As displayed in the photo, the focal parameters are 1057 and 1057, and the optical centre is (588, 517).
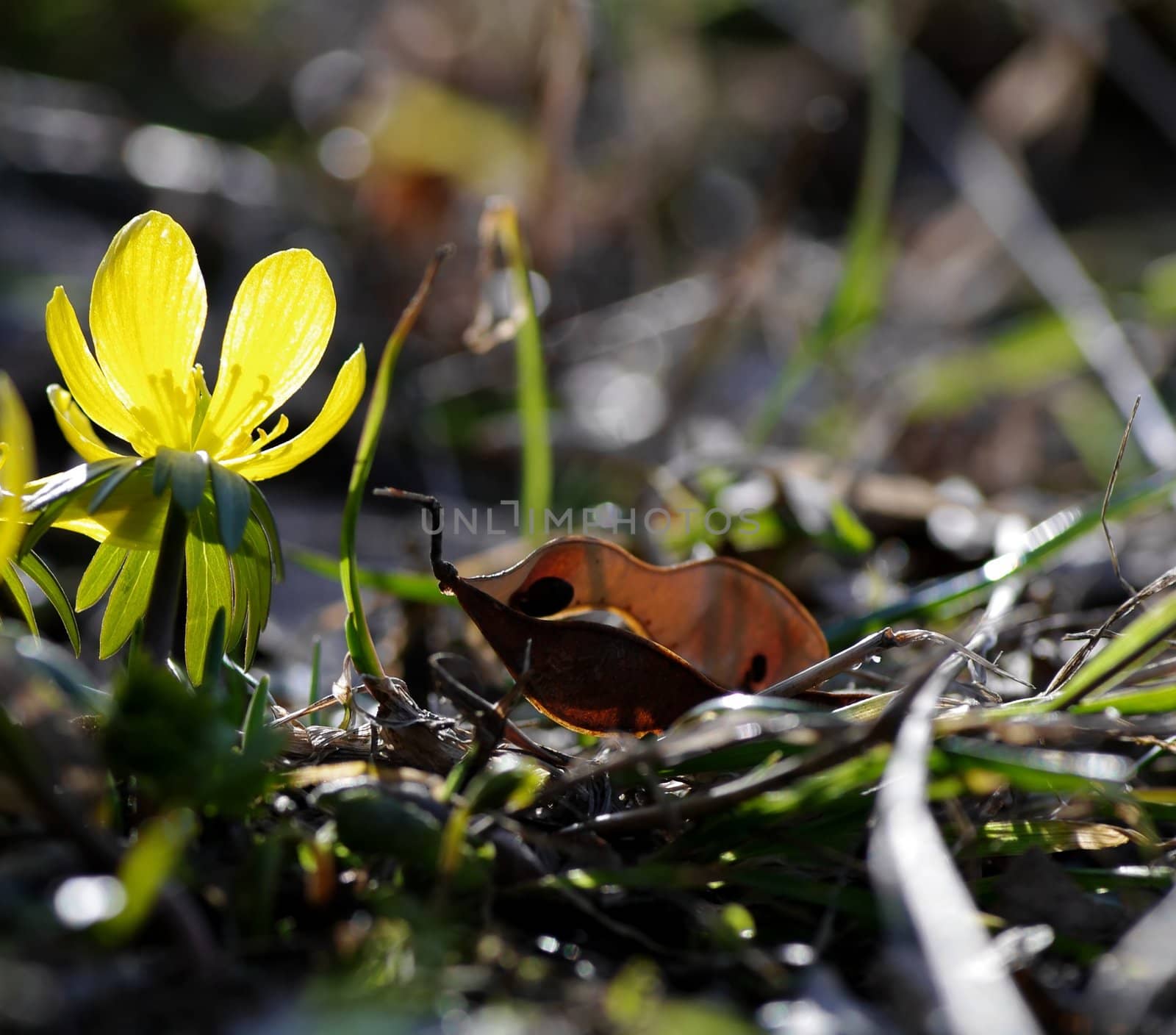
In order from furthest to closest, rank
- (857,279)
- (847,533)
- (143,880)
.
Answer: (857,279) → (847,533) → (143,880)

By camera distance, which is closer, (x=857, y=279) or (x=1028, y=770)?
Answer: (x=1028, y=770)

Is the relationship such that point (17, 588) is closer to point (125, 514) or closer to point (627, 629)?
point (125, 514)

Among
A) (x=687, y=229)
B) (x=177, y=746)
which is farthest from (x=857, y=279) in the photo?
(x=687, y=229)

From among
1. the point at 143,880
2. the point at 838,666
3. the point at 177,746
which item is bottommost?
the point at 143,880

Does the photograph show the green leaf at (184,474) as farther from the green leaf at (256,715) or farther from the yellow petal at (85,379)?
the green leaf at (256,715)

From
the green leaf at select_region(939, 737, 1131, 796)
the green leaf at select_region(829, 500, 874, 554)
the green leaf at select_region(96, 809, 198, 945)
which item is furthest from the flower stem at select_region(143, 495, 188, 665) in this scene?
the green leaf at select_region(829, 500, 874, 554)

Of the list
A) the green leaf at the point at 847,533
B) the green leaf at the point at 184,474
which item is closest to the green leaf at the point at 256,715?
the green leaf at the point at 184,474
